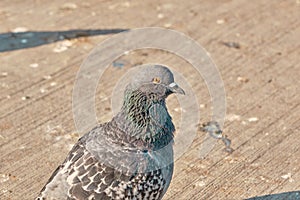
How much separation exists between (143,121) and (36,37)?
3.17 metres

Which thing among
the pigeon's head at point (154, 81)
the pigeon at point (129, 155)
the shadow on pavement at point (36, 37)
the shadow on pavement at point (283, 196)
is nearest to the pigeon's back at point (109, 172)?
the pigeon at point (129, 155)

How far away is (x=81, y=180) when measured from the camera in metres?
4.97

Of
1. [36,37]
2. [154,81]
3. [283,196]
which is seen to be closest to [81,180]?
[154,81]

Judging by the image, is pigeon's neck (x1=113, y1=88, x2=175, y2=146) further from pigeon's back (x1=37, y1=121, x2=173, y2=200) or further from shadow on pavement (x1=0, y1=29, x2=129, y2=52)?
shadow on pavement (x1=0, y1=29, x2=129, y2=52)

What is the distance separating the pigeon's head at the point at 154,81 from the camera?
5.29m

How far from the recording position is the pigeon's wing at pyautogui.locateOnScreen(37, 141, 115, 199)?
4.95 metres

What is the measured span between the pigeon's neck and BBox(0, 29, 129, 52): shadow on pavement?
2.95 m

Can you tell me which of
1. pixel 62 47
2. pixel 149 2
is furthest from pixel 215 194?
pixel 149 2

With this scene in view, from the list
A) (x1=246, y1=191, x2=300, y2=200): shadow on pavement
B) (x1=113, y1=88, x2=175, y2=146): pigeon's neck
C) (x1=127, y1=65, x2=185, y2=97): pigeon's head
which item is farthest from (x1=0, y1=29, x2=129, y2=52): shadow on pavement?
(x1=246, y1=191, x2=300, y2=200): shadow on pavement

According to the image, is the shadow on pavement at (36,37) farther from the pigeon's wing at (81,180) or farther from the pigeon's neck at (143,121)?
the pigeon's wing at (81,180)

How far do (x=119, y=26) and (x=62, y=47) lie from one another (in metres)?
0.78

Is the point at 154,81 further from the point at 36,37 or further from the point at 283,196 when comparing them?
the point at 36,37

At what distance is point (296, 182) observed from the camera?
20.0 ft

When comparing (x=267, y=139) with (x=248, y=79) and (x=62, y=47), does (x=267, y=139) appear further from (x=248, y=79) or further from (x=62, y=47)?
(x=62, y=47)
